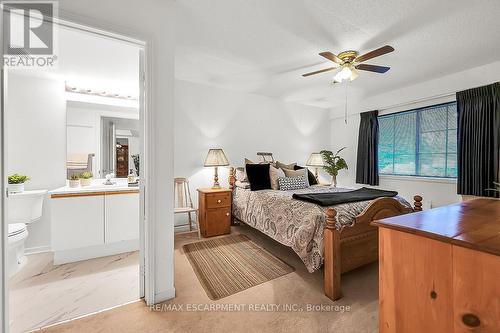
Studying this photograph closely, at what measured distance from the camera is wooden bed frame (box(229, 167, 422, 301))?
179 cm

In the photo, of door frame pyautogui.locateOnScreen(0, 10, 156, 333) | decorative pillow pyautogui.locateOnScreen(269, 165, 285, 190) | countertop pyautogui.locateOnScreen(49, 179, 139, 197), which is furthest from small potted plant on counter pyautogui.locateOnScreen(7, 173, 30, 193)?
decorative pillow pyautogui.locateOnScreen(269, 165, 285, 190)

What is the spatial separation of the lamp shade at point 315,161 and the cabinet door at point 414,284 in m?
3.83

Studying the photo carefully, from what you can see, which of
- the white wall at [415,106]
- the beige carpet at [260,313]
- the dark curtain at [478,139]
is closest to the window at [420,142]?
the white wall at [415,106]

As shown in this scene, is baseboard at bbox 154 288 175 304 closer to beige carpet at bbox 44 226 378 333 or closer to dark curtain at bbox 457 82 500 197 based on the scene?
beige carpet at bbox 44 226 378 333

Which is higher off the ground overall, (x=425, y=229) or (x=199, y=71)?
(x=199, y=71)

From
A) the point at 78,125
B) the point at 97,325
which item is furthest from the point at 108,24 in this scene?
the point at 97,325

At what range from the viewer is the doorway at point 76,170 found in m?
1.84

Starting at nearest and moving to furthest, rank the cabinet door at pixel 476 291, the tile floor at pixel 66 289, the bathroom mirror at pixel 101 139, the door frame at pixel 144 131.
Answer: the cabinet door at pixel 476 291 → the door frame at pixel 144 131 → the tile floor at pixel 66 289 → the bathroom mirror at pixel 101 139

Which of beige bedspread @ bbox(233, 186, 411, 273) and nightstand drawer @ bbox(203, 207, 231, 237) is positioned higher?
beige bedspread @ bbox(233, 186, 411, 273)

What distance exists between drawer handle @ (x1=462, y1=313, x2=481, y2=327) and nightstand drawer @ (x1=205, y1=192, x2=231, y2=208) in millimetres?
2857

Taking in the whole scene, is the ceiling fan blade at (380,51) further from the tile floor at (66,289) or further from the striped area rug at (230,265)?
the tile floor at (66,289)

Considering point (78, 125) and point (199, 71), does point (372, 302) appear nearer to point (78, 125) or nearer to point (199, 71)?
point (199, 71)

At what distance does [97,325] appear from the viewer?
1.51m

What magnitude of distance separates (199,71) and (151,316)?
9.67 ft
